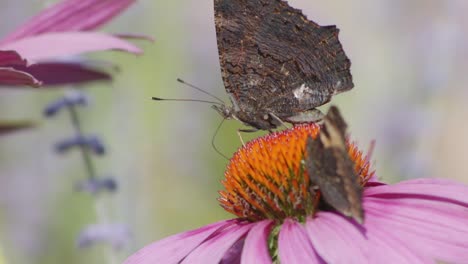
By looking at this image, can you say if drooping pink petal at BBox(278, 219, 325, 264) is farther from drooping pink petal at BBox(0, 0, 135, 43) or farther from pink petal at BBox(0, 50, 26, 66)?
drooping pink petal at BBox(0, 0, 135, 43)

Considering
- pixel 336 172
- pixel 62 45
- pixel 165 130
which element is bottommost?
pixel 165 130

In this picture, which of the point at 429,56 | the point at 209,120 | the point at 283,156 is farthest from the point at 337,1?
the point at 283,156

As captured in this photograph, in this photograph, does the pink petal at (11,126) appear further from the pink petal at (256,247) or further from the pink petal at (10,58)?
the pink petal at (256,247)

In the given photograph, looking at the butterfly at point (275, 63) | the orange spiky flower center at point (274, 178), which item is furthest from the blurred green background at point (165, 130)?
the orange spiky flower center at point (274, 178)

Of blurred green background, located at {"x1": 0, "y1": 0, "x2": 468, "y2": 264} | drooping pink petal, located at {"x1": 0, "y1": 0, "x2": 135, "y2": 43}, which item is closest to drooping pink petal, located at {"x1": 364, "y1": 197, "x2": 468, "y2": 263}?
drooping pink petal, located at {"x1": 0, "y1": 0, "x2": 135, "y2": 43}

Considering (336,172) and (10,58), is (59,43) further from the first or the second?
(336,172)

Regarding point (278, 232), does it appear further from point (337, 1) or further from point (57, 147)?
point (337, 1)

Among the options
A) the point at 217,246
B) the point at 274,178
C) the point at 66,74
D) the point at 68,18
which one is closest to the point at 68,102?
the point at 66,74
